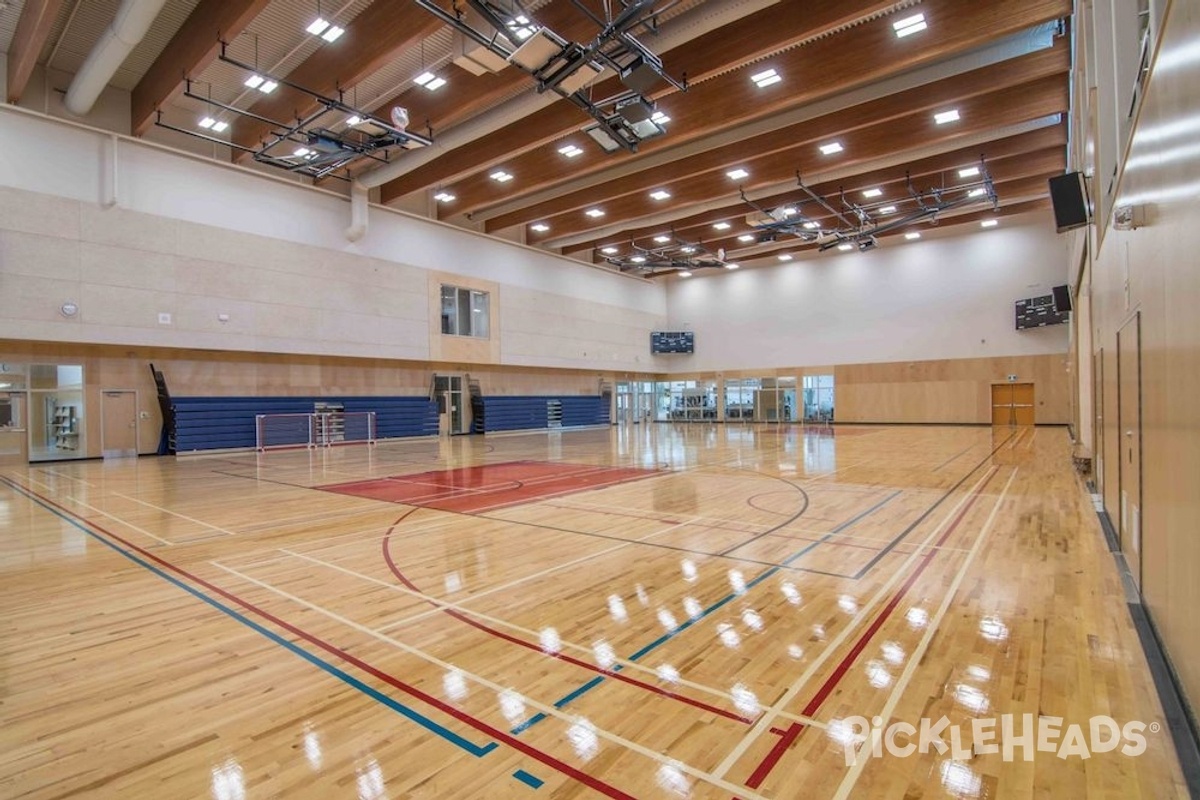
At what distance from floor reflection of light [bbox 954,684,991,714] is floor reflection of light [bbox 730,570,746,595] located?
1542 millimetres

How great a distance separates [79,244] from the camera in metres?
13.1

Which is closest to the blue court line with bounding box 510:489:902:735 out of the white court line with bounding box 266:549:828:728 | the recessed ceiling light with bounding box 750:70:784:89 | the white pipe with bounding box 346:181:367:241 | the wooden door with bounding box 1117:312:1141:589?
the white court line with bounding box 266:549:828:728

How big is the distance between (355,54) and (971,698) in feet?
41.5

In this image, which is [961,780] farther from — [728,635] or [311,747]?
[311,747]

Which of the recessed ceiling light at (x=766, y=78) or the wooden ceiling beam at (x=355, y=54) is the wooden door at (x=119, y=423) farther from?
the recessed ceiling light at (x=766, y=78)

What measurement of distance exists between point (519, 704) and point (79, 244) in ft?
53.1

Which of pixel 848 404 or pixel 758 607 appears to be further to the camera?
pixel 848 404

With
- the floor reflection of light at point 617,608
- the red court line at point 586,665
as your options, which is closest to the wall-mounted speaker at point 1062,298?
the floor reflection of light at point 617,608

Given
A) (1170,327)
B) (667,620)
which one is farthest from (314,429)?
(1170,327)

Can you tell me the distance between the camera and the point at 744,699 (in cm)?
264

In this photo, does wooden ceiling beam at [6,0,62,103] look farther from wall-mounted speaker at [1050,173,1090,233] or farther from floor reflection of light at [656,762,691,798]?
wall-mounted speaker at [1050,173,1090,233]

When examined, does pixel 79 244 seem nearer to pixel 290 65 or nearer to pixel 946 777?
pixel 290 65

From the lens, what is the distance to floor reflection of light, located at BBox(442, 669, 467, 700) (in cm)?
272

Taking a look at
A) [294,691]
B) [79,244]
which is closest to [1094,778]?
[294,691]
